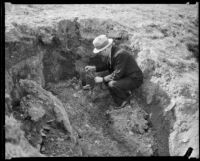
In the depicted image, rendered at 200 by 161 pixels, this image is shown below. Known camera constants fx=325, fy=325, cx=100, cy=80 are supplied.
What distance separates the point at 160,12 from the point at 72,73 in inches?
138

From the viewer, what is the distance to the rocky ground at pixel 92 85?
18.7ft

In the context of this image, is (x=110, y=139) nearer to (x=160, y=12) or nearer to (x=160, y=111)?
(x=160, y=111)

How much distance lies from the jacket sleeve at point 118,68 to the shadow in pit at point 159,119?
0.72m

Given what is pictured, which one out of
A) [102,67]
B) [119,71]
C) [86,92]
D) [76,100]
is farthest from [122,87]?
[76,100]

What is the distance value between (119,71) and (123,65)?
0.17m

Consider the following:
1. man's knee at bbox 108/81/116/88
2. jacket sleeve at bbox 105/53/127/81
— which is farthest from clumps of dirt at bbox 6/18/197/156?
jacket sleeve at bbox 105/53/127/81

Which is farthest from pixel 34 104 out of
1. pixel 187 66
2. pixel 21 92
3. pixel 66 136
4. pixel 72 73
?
pixel 187 66

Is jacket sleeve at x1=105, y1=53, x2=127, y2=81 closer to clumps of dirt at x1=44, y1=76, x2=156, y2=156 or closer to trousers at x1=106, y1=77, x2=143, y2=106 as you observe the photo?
trousers at x1=106, y1=77, x2=143, y2=106

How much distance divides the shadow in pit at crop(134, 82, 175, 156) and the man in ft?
1.24

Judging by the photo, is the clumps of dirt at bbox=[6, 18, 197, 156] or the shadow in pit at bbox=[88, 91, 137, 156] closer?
the clumps of dirt at bbox=[6, 18, 197, 156]

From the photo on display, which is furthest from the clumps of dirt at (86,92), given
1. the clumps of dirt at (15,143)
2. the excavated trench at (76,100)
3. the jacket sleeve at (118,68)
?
the jacket sleeve at (118,68)

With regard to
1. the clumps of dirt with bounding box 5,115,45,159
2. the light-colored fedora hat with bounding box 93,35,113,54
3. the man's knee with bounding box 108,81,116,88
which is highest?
the light-colored fedora hat with bounding box 93,35,113,54

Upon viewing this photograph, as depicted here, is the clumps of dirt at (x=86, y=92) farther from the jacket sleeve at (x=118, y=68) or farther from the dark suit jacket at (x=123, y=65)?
the jacket sleeve at (x=118, y=68)

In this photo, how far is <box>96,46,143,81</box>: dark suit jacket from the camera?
6945 millimetres
